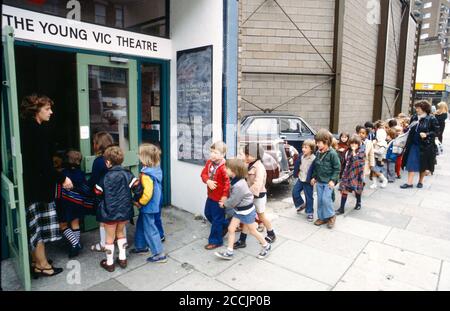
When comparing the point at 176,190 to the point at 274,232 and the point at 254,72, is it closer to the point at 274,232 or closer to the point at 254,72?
the point at 274,232

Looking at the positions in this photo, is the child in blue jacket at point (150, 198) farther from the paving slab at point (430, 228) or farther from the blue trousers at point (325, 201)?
the paving slab at point (430, 228)

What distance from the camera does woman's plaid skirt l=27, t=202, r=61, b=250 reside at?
3.39 meters

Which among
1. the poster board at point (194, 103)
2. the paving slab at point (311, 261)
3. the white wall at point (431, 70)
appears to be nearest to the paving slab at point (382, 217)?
the paving slab at point (311, 261)

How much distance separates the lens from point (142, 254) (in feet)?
13.2

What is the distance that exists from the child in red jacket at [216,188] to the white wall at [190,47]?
0.79m

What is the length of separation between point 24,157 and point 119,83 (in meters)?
1.91

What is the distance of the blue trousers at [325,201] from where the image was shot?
497 cm

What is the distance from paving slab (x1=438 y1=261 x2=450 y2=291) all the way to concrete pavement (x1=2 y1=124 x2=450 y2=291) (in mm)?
10

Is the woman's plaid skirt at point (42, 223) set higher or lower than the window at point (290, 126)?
lower

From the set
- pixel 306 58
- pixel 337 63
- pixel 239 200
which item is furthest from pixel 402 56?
pixel 239 200

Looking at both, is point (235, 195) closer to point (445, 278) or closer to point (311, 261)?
point (311, 261)

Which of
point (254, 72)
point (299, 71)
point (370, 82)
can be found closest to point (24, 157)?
point (254, 72)

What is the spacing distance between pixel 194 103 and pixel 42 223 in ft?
8.74

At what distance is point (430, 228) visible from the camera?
5055 millimetres
